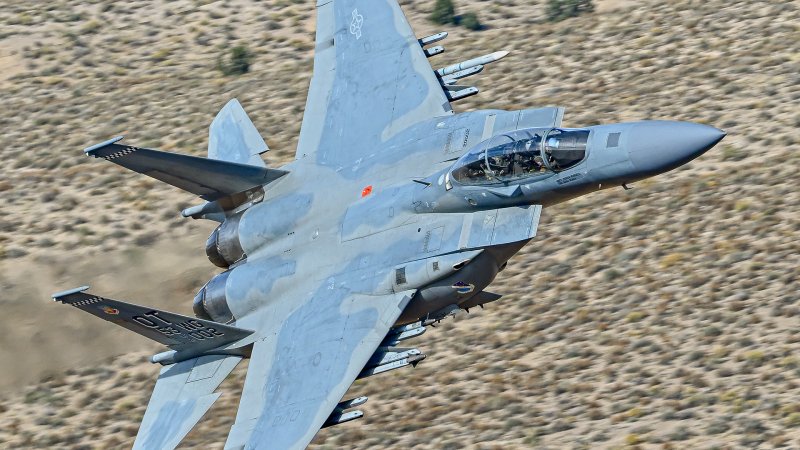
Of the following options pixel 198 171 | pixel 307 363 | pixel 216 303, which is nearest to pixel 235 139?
pixel 198 171

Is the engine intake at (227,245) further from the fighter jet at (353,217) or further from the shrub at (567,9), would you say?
the shrub at (567,9)

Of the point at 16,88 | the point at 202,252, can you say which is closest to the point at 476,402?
the point at 202,252

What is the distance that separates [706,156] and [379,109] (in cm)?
→ 1150

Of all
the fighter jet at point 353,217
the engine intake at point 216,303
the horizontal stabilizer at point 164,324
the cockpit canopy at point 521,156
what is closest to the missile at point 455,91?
the fighter jet at point 353,217

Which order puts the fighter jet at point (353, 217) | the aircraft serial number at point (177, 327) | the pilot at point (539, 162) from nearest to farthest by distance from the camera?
the pilot at point (539, 162), the fighter jet at point (353, 217), the aircraft serial number at point (177, 327)

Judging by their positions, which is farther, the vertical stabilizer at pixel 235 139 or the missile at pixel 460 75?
the vertical stabilizer at pixel 235 139

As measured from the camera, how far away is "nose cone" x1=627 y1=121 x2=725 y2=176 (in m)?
21.6

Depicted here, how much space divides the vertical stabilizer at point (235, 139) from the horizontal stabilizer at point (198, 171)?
Result: 864 mm

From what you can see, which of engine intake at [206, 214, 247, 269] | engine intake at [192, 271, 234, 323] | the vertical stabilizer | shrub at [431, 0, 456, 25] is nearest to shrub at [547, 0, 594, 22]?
shrub at [431, 0, 456, 25]

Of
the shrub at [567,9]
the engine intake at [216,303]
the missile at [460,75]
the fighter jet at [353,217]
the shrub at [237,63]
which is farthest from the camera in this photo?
the shrub at [237,63]

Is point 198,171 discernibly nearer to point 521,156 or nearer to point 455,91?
point 455,91

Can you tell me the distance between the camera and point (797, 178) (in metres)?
33.3

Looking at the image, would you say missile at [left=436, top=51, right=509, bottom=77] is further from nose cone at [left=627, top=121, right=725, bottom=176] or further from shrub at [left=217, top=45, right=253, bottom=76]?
shrub at [left=217, top=45, right=253, bottom=76]

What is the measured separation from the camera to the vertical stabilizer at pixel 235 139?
2794 centimetres
